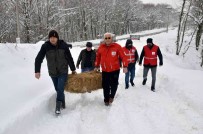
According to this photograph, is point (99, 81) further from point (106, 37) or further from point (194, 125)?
point (194, 125)

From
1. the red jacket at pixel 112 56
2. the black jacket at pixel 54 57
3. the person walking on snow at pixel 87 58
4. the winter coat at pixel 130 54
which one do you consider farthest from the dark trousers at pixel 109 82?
the winter coat at pixel 130 54

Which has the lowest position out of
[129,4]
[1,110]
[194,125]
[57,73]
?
[194,125]

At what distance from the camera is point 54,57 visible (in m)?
6.73

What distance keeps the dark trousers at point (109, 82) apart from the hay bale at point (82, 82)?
0.26 m

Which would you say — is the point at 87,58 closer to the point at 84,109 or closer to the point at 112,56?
the point at 112,56

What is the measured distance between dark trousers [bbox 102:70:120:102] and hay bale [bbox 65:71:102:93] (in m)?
0.26

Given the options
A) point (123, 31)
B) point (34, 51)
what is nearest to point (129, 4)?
point (123, 31)

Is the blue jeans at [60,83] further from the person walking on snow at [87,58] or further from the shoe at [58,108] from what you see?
the person walking on snow at [87,58]

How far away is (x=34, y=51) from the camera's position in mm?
11430

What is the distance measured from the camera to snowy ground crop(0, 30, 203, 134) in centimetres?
596

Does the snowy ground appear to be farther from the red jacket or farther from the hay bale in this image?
the red jacket

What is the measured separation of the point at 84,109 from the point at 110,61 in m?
1.43

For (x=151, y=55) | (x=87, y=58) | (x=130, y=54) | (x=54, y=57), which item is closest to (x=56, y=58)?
(x=54, y=57)

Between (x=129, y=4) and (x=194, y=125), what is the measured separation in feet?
244
